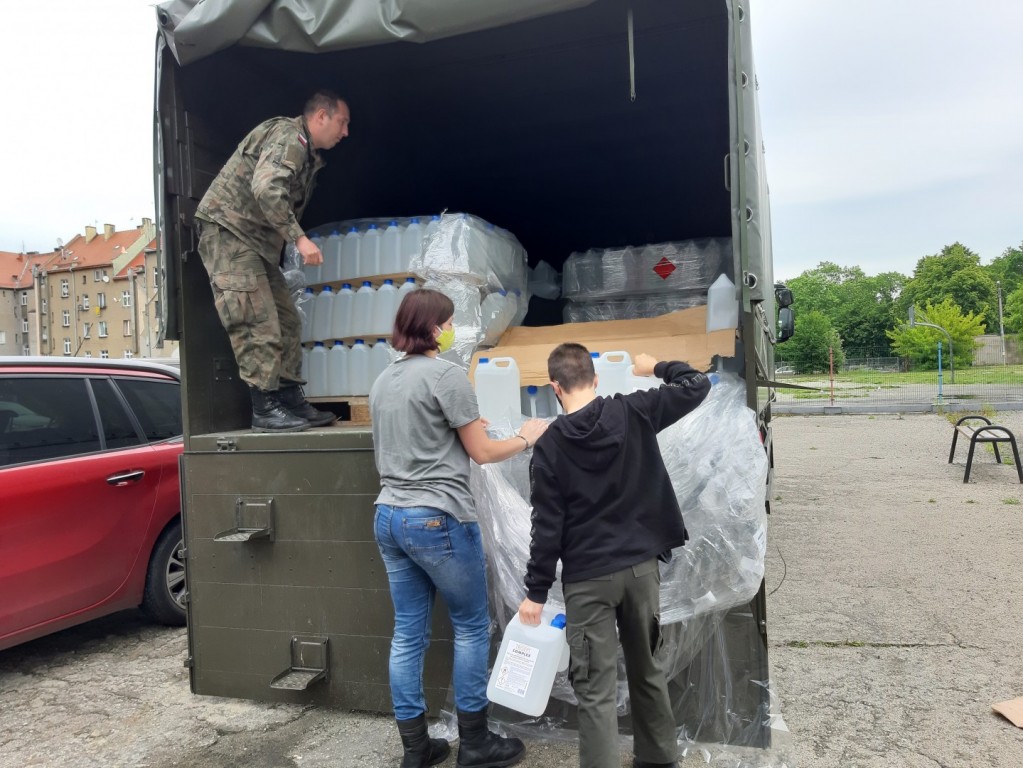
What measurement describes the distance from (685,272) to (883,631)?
8.10 ft

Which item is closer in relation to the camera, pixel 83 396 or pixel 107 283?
pixel 83 396

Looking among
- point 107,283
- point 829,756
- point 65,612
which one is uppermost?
point 107,283

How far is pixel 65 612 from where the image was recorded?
13.6 feet

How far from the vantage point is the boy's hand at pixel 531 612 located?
2.65m

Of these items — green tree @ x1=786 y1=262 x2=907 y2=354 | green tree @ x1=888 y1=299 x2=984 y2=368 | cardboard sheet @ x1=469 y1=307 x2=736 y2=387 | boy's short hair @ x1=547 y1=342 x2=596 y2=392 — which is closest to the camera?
boy's short hair @ x1=547 y1=342 x2=596 y2=392

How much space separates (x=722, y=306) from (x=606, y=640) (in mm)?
1824

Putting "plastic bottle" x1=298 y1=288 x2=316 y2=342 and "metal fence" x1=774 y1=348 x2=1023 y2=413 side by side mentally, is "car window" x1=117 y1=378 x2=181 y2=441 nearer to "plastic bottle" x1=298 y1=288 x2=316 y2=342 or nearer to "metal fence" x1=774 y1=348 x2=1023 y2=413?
"plastic bottle" x1=298 y1=288 x2=316 y2=342

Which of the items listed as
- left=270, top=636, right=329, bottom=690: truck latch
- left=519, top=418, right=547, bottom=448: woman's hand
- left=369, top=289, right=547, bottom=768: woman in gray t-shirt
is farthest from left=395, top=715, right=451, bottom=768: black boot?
left=519, top=418, right=547, bottom=448: woman's hand

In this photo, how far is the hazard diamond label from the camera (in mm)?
4918

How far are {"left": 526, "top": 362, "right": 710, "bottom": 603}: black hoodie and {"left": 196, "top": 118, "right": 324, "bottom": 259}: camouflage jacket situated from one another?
1639mm

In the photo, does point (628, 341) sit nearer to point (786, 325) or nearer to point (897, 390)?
point (786, 325)

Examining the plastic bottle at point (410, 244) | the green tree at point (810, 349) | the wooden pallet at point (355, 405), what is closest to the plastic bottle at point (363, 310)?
the plastic bottle at point (410, 244)

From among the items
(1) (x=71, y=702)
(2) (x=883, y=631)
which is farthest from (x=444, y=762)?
(2) (x=883, y=631)

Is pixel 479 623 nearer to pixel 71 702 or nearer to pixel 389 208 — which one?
pixel 71 702
